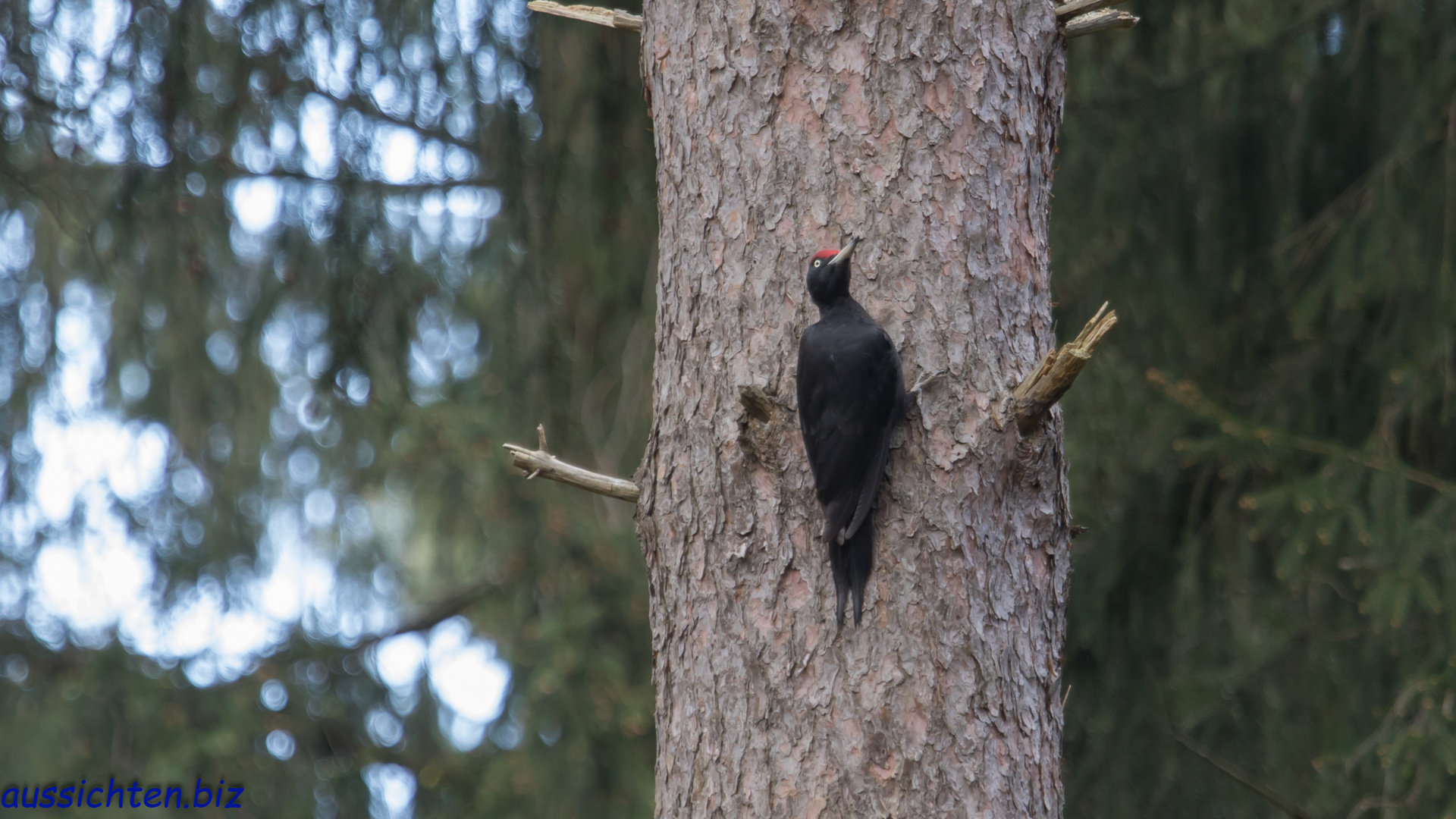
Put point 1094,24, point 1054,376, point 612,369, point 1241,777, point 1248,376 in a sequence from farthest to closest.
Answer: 1. point 612,369
2. point 1248,376
3. point 1241,777
4. point 1094,24
5. point 1054,376

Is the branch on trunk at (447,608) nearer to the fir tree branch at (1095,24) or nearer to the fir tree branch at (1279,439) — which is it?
the fir tree branch at (1279,439)

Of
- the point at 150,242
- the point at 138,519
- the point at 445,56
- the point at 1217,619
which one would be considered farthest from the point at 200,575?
the point at 1217,619

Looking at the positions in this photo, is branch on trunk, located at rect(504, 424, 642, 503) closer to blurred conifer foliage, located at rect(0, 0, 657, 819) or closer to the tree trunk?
the tree trunk

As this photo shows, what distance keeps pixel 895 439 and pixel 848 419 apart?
0.16m

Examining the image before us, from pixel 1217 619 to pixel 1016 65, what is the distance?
10.5 ft

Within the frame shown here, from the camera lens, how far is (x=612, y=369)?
19.9 feet

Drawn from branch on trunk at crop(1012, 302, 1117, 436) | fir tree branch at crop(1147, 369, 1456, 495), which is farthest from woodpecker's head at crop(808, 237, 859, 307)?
fir tree branch at crop(1147, 369, 1456, 495)

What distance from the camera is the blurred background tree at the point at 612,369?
12.4 ft

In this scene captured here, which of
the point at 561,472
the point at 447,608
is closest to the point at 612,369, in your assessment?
the point at 447,608

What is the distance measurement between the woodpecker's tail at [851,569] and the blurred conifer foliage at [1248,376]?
6.86 ft

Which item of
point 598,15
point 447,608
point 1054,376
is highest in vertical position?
point 598,15

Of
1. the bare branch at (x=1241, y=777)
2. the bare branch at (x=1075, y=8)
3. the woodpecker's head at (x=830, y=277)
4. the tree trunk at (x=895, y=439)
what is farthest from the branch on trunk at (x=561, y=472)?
the bare branch at (x=1241, y=777)

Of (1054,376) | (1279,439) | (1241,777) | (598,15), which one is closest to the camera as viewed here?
(1054,376)

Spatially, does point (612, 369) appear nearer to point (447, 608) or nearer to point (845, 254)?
point (447, 608)
